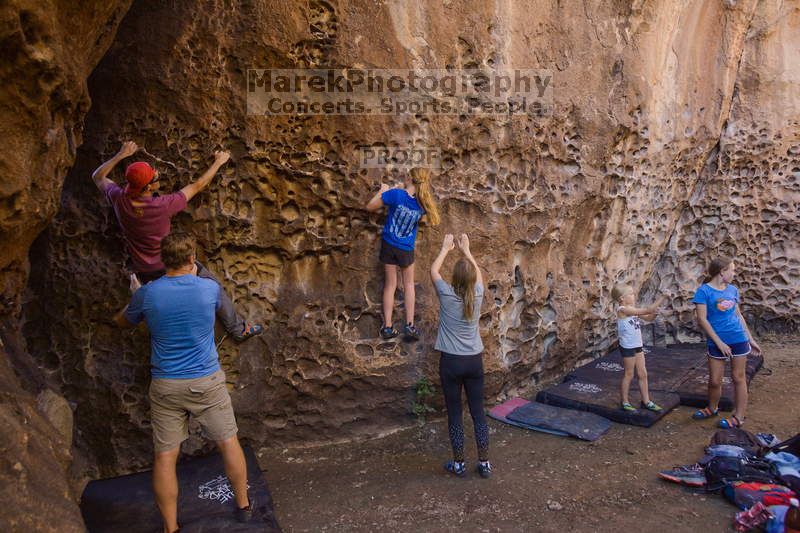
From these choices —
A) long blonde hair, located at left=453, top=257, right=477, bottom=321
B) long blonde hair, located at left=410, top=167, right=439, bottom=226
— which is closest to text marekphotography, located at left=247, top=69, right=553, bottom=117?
long blonde hair, located at left=410, top=167, right=439, bottom=226

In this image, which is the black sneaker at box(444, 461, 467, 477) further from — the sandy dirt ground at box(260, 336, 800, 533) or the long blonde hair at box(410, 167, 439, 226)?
the long blonde hair at box(410, 167, 439, 226)

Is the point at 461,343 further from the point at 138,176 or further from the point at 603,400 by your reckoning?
the point at 138,176

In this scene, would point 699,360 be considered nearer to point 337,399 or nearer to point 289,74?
point 337,399

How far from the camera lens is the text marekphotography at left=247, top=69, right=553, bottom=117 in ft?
14.7

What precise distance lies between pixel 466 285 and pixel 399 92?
70.3 inches

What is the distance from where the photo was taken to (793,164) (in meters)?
7.45

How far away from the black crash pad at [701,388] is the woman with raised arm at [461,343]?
251cm

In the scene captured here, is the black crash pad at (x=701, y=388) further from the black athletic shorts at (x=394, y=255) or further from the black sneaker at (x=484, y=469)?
the black athletic shorts at (x=394, y=255)

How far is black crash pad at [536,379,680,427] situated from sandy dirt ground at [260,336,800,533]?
0.35 feet

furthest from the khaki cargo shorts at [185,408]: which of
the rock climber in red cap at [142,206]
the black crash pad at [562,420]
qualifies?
the black crash pad at [562,420]

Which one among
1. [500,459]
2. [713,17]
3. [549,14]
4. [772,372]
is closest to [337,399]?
[500,459]

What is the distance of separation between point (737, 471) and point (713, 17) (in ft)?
18.1

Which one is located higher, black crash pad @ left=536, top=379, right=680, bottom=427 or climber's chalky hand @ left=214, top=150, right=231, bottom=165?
climber's chalky hand @ left=214, top=150, right=231, bottom=165

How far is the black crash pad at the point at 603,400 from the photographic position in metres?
5.18
